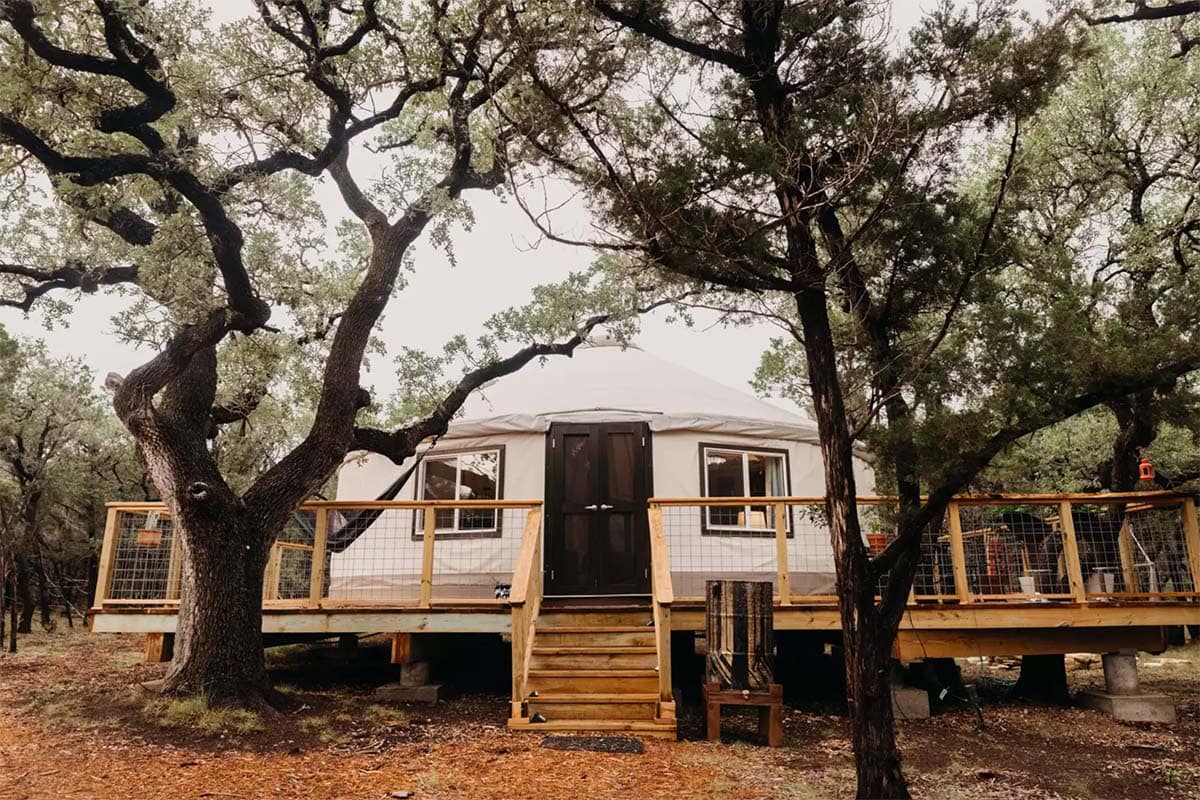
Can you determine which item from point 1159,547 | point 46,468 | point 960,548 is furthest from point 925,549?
point 46,468

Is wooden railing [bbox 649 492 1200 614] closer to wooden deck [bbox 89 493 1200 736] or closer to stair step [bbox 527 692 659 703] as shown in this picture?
wooden deck [bbox 89 493 1200 736]

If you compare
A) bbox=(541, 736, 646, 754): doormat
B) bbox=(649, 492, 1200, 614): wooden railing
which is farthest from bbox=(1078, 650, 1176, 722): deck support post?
bbox=(541, 736, 646, 754): doormat

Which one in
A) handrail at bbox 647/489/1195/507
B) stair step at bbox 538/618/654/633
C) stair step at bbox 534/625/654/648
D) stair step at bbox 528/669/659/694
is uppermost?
handrail at bbox 647/489/1195/507

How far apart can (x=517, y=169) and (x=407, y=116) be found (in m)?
4.47

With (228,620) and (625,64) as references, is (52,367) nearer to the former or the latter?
(228,620)

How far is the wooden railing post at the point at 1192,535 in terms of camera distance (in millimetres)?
6953

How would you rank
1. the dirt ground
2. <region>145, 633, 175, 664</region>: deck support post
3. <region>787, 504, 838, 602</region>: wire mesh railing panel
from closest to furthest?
the dirt ground < <region>145, 633, 175, 664</region>: deck support post < <region>787, 504, 838, 602</region>: wire mesh railing panel

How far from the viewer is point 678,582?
8.48m

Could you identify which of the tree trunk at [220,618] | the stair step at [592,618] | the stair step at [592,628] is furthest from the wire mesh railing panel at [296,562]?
the stair step at [592,628]

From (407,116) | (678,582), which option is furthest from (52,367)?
(678,582)

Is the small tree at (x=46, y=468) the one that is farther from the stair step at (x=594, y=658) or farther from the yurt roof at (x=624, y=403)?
the stair step at (x=594, y=658)

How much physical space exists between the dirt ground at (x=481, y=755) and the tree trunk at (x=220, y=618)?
0.28 metres

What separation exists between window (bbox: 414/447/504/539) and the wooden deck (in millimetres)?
131

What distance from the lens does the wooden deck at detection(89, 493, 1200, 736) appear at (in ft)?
20.9
